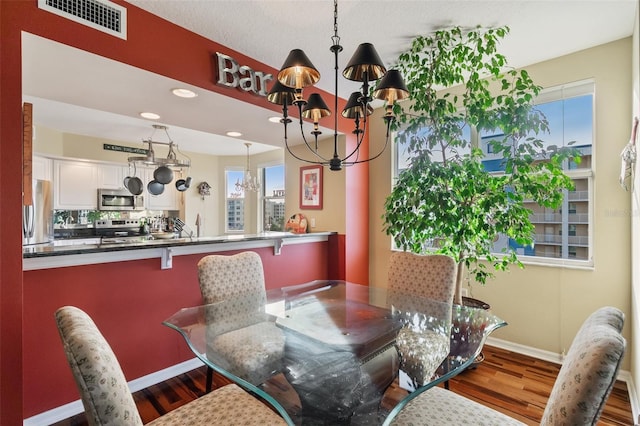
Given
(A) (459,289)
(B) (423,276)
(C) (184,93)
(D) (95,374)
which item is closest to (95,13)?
(C) (184,93)

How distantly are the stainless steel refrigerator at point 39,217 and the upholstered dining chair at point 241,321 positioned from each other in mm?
3348

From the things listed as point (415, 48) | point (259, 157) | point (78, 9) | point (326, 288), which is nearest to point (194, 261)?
point (326, 288)

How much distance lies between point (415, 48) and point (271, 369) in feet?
8.23

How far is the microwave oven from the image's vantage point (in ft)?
16.8

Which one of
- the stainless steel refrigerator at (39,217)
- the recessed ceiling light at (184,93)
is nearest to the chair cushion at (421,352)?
the recessed ceiling light at (184,93)

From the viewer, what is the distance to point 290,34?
2254 mm

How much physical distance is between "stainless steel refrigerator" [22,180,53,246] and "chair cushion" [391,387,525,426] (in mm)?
4834

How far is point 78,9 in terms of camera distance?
5.52ft

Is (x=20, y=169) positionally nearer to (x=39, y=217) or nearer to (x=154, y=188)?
(x=39, y=217)

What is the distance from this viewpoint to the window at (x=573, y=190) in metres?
2.59

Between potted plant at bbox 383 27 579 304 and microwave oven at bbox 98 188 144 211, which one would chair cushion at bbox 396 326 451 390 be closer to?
potted plant at bbox 383 27 579 304

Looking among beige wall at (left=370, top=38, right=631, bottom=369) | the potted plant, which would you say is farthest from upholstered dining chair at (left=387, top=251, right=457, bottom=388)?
beige wall at (left=370, top=38, right=631, bottom=369)

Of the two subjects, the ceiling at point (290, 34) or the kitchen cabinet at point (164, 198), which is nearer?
the ceiling at point (290, 34)

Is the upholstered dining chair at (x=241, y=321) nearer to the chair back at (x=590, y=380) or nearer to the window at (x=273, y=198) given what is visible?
the chair back at (x=590, y=380)
